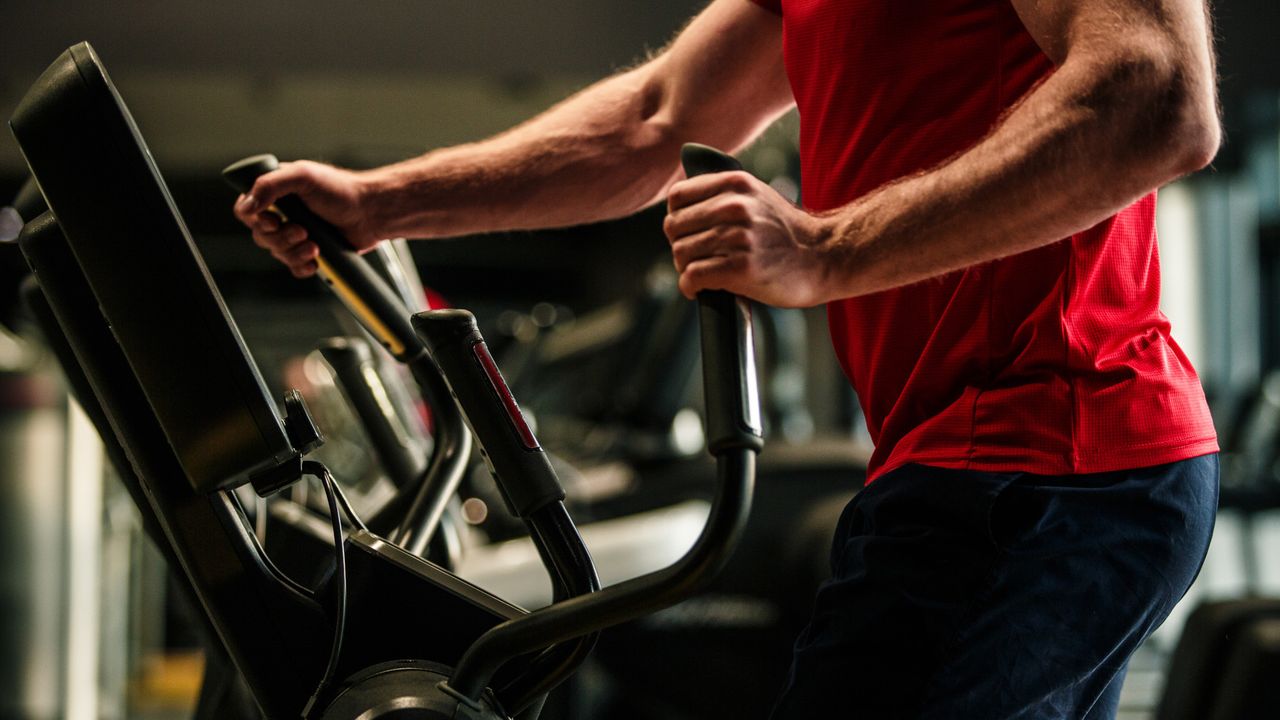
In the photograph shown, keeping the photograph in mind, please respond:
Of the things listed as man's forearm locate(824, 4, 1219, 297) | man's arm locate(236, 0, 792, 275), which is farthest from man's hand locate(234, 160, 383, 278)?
man's forearm locate(824, 4, 1219, 297)

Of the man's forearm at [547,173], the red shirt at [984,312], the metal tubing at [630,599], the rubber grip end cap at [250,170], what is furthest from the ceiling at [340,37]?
the metal tubing at [630,599]

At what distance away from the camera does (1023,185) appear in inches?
35.2

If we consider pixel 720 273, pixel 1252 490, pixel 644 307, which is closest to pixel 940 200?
pixel 720 273

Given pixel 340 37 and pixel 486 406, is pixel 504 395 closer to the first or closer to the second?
pixel 486 406

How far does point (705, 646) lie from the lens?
3697 millimetres

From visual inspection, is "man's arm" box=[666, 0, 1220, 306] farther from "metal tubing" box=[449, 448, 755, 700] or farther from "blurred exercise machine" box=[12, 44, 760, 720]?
"metal tubing" box=[449, 448, 755, 700]

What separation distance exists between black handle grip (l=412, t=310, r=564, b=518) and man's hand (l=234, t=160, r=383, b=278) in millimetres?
366

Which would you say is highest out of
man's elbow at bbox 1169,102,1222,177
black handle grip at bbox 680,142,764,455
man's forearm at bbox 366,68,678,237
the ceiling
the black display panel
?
the ceiling

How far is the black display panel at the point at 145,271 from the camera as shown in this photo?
913 mm

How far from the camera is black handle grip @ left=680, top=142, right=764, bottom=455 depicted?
89 cm

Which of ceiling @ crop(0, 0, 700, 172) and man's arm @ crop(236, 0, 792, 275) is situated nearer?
man's arm @ crop(236, 0, 792, 275)

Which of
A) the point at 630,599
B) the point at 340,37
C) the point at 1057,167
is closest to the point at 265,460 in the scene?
the point at 630,599

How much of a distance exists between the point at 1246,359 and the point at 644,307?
22.5ft

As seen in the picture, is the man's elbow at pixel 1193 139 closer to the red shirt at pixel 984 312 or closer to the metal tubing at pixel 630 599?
the red shirt at pixel 984 312
